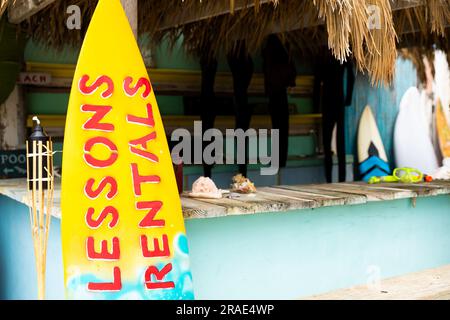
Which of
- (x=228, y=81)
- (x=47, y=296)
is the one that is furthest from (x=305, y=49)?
(x=47, y=296)

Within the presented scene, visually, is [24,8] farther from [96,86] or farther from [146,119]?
[146,119]

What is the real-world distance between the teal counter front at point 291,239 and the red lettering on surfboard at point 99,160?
12.8 inches

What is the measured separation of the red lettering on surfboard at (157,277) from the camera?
7.04ft

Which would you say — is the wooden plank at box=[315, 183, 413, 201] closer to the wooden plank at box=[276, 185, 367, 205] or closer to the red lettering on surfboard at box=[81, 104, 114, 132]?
the wooden plank at box=[276, 185, 367, 205]

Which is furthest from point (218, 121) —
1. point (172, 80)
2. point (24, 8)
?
point (24, 8)

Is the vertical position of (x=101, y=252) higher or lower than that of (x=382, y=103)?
lower

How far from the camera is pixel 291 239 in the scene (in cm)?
295

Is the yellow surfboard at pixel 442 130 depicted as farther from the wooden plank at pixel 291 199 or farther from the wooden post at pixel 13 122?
the wooden post at pixel 13 122

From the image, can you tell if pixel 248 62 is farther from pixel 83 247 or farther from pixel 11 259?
pixel 83 247

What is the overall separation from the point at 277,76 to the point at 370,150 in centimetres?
183

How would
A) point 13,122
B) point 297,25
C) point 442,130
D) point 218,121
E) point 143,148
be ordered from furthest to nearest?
point 442,130 < point 218,121 < point 13,122 < point 297,25 < point 143,148

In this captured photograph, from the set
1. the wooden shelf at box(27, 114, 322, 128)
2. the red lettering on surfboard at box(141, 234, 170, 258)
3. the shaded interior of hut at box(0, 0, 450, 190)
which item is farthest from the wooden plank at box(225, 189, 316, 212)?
the wooden shelf at box(27, 114, 322, 128)

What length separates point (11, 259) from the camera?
133 inches
